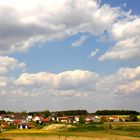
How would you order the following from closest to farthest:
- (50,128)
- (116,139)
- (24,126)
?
(116,139), (50,128), (24,126)

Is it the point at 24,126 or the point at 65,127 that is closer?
the point at 65,127

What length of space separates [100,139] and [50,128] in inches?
1785

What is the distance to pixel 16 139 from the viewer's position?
71.8 metres

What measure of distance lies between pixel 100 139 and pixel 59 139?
25.8 feet

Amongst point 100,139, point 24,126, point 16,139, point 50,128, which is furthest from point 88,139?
point 24,126

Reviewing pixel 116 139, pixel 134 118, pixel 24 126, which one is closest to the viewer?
pixel 116 139

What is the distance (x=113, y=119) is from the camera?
645 ft

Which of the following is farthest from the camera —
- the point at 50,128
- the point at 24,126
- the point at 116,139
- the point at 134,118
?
the point at 134,118

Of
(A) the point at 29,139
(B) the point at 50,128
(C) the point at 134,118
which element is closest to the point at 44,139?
(A) the point at 29,139

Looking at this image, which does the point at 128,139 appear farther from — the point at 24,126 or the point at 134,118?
the point at 134,118

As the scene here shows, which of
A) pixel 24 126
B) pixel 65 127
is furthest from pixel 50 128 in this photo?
pixel 24 126

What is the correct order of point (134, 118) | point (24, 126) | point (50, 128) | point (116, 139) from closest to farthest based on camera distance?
point (116, 139), point (50, 128), point (24, 126), point (134, 118)

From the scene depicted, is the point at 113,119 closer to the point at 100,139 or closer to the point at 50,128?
the point at 50,128

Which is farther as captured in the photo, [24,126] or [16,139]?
[24,126]
